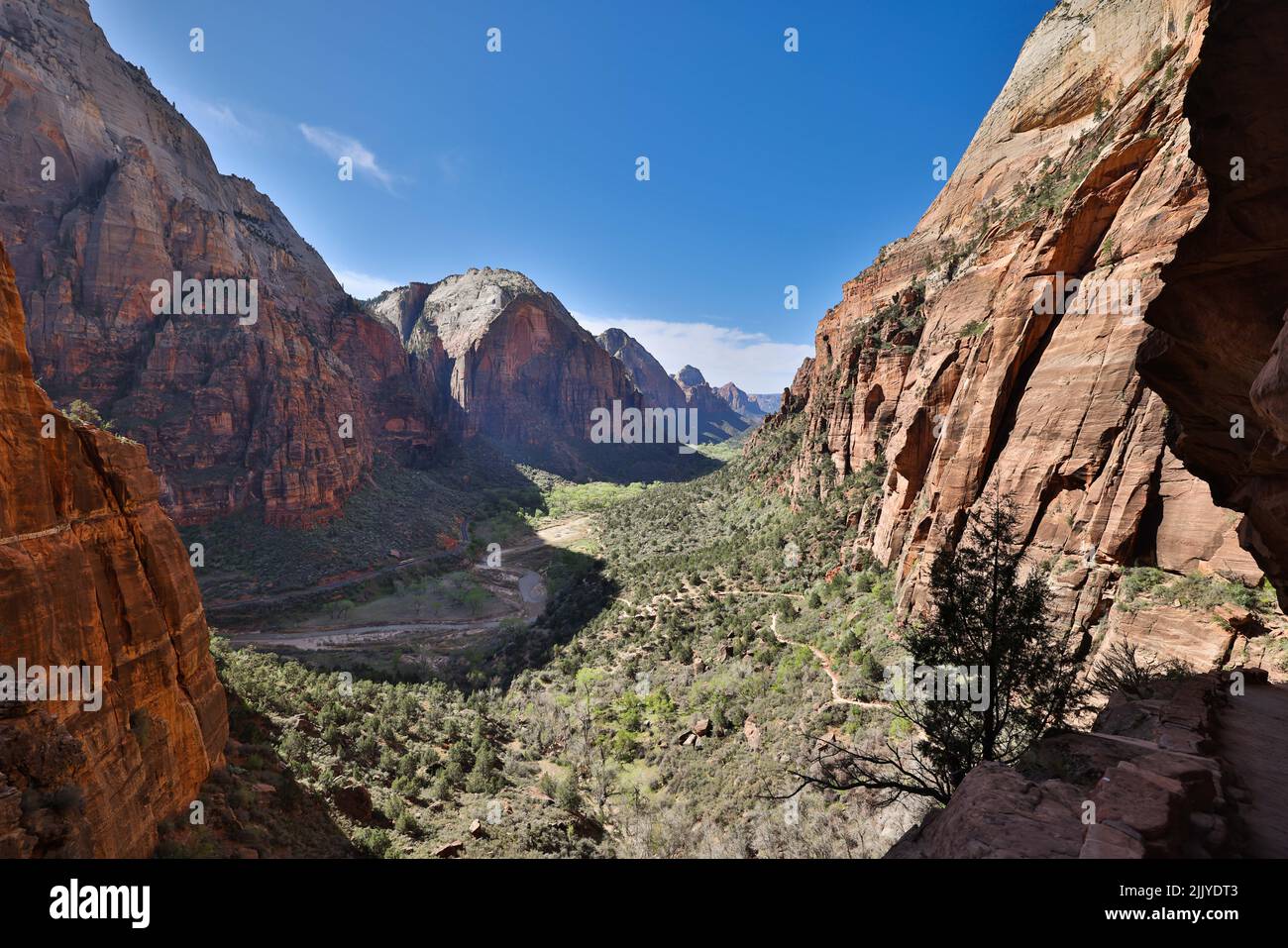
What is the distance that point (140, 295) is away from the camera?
2021 inches

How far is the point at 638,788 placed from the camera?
60.7ft

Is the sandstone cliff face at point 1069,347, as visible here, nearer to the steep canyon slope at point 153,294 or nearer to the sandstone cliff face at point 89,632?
the sandstone cliff face at point 89,632

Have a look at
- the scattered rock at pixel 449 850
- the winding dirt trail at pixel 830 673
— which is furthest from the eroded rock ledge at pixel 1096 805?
the scattered rock at pixel 449 850

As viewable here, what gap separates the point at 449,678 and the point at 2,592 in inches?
1052

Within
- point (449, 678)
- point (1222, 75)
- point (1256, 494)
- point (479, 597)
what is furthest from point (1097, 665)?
point (479, 597)

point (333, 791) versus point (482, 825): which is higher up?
point (333, 791)

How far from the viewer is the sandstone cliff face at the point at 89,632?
6.94 metres

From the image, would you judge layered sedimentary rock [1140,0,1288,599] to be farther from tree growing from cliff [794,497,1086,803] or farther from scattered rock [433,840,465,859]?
scattered rock [433,840,465,859]

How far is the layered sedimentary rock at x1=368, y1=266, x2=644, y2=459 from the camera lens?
137000 millimetres
